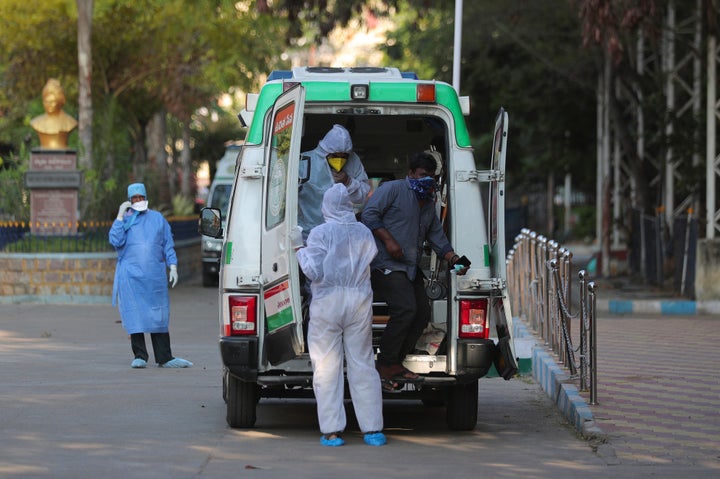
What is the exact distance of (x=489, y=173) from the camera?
947 centimetres

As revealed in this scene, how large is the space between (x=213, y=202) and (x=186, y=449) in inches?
720

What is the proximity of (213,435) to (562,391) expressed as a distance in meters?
2.93

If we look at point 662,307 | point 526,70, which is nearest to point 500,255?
point 662,307

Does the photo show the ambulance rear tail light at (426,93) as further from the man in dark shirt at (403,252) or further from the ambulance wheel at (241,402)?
the ambulance wheel at (241,402)

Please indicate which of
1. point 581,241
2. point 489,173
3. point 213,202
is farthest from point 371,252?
point 581,241

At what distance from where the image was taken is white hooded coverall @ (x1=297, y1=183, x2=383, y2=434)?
9.14 meters

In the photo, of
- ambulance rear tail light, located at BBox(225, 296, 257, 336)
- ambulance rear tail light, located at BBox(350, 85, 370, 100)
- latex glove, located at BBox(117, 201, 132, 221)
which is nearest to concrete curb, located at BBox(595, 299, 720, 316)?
latex glove, located at BBox(117, 201, 132, 221)

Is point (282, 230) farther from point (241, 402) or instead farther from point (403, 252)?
point (241, 402)

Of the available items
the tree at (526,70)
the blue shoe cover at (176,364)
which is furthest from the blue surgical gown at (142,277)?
the tree at (526,70)

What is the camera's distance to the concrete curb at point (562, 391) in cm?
984

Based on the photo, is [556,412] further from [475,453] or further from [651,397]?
[475,453]

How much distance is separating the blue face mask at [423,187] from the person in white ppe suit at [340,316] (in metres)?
0.62

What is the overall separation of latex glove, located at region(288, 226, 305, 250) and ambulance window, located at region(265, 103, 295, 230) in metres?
0.17

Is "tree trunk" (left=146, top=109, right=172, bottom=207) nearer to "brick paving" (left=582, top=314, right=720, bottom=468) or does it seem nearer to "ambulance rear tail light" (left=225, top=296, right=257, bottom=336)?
"brick paving" (left=582, top=314, right=720, bottom=468)
